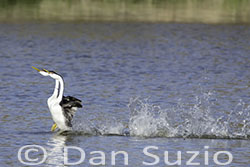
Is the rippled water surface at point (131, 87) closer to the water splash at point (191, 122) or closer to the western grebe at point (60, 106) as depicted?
the water splash at point (191, 122)

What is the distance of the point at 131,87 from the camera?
17.4 meters

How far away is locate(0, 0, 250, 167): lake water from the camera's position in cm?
1162

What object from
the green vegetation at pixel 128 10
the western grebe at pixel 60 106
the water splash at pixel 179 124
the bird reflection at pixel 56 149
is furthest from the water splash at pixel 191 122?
the green vegetation at pixel 128 10

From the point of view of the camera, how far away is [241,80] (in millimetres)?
18703

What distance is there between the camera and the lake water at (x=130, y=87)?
458 inches

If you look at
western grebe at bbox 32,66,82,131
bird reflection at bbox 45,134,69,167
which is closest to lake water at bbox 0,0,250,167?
bird reflection at bbox 45,134,69,167

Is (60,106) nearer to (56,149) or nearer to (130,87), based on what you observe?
(56,149)

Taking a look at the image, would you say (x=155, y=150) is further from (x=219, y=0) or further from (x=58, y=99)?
(x=219, y=0)

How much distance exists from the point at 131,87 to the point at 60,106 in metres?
5.15

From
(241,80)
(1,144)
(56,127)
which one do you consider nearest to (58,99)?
(56,127)

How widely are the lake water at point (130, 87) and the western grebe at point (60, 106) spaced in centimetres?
23

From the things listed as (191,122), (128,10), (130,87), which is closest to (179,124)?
(191,122)

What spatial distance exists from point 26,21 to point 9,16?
1643 mm

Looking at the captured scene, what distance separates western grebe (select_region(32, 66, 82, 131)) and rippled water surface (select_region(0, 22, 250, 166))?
26 centimetres
